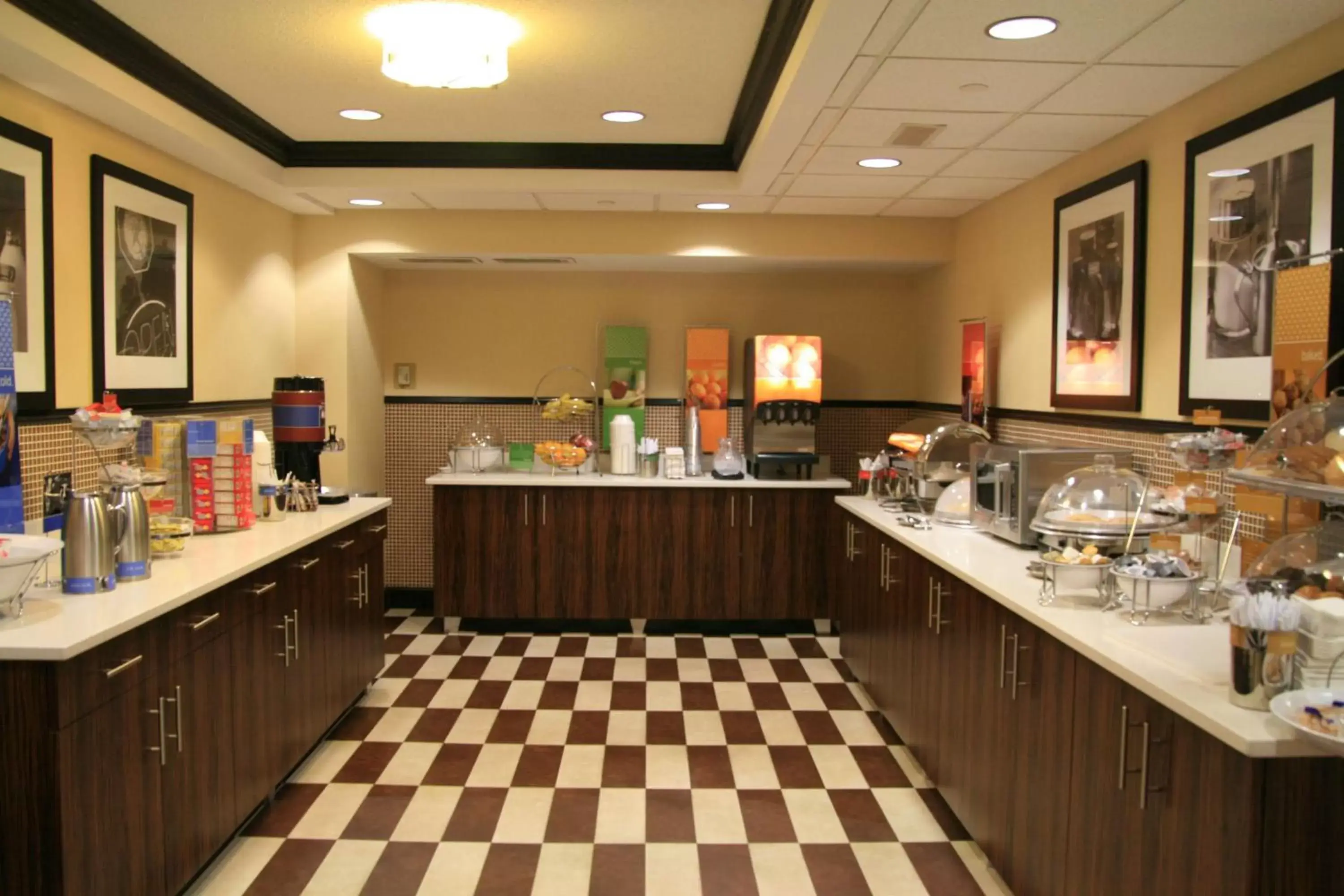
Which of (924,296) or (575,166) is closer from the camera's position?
(575,166)

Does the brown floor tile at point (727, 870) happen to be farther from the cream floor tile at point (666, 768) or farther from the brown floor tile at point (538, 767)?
the brown floor tile at point (538, 767)

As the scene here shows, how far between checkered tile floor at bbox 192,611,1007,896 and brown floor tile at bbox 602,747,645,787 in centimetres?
1

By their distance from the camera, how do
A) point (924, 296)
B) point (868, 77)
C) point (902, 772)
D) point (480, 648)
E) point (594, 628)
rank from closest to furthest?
point (868, 77)
point (902, 772)
point (480, 648)
point (594, 628)
point (924, 296)

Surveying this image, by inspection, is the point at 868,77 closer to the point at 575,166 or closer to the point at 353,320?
the point at 575,166

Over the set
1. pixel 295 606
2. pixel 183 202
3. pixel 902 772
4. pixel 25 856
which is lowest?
pixel 902 772

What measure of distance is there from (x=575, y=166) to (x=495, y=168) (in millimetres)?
408

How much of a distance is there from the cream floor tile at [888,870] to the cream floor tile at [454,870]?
118 cm

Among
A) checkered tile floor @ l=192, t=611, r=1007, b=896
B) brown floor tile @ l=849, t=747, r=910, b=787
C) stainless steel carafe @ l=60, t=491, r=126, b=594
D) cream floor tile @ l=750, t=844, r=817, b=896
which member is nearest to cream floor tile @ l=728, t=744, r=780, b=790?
→ checkered tile floor @ l=192, t=611, r=1007, b=896

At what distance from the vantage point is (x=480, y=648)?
532 cm

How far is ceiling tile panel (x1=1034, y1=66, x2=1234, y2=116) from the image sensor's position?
116 inches

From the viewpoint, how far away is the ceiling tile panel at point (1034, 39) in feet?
8.09

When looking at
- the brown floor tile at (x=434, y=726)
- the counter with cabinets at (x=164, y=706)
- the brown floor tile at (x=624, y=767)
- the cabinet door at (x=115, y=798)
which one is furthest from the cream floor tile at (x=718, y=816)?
the cabinet door at (x=115, y=798)

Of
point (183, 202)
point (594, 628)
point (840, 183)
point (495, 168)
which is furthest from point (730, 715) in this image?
point (183, 202)

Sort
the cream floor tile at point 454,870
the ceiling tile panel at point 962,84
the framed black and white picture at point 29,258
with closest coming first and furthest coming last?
the cream floor tile at point 454,870 → the ceiling tile panel at point 962,84 → the framed black and white picture at point 29,258
